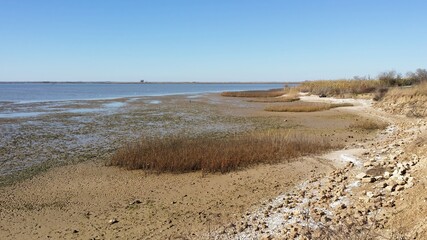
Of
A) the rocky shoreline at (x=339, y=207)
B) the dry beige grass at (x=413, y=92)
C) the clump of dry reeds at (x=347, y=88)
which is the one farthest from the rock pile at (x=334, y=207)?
the clump of dry reeds at (x=347, y=88)

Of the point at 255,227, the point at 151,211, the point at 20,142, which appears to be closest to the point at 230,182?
the point at 151,211

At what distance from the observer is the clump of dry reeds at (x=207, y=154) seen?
35.8 ft

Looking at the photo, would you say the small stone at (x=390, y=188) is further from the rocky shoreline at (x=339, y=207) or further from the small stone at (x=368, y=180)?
the small stone at (x=368, y=180)

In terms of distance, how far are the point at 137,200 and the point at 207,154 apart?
3.36m

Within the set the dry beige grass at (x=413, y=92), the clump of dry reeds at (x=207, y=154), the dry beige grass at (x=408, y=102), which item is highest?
the dry beige grass at (x=413, y=92)

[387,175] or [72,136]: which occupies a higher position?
[387,175]

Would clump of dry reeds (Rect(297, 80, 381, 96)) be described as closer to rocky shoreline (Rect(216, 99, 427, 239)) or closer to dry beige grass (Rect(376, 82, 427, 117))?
dry beige grass (Rect(376, 82, 427, 117))

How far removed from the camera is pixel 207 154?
37.3 feet

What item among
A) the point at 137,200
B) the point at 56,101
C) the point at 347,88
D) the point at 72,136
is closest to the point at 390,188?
the point at 137,200

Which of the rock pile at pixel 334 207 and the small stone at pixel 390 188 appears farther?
the small stone at pixel 390 188

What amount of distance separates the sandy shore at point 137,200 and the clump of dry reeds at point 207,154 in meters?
0.43

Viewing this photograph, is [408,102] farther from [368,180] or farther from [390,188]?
[390,188]

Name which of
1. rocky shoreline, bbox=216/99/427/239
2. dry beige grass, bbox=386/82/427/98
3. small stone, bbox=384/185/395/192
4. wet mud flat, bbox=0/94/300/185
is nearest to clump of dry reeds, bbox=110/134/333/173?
wet mud flat, bbox=0/94/300/185

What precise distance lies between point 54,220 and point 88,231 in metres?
1.16
